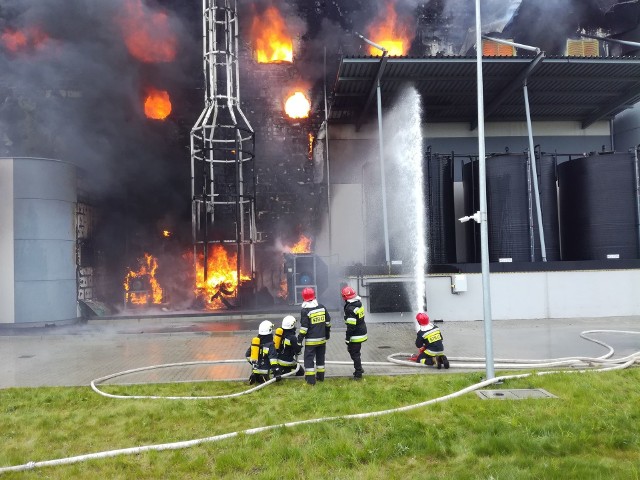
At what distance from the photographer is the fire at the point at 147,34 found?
19.5 metres

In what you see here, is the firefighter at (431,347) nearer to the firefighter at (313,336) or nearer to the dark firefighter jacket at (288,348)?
the firefighter at (313,336)

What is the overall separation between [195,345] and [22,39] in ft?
47.0

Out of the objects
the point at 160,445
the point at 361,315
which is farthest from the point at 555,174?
the point at 160,445

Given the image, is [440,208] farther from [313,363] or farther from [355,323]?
[313,363]

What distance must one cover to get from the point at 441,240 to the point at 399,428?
1144cm

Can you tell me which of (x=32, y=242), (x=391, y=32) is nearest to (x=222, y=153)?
(x=32, y=242)

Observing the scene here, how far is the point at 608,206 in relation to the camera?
48.2ft

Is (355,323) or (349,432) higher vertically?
(355,323)

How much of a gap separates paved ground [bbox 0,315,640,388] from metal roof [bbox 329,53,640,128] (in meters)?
7.60

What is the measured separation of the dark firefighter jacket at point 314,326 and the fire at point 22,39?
16.9 meters

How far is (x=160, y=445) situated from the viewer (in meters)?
4.40

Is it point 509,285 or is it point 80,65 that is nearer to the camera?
point 509,285

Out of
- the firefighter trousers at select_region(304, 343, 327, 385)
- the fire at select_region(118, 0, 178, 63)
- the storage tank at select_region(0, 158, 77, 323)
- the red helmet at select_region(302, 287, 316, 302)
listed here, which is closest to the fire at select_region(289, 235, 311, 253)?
the storage tank at select_region(0, 158, 77, 323)

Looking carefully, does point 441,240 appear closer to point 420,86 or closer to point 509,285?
point 509,285
